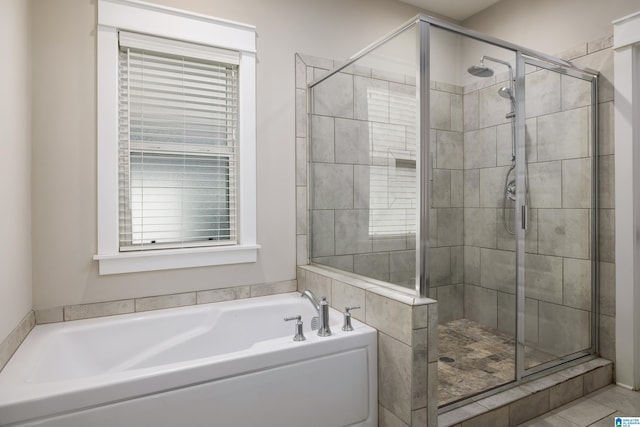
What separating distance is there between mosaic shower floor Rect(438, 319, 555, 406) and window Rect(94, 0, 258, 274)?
1388mm

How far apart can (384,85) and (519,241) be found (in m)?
1.20

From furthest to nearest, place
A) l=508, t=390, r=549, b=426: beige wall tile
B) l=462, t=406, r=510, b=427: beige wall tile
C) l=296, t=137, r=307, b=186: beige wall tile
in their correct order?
l=296, t=137, r=307, b=186: beige wall tile < l=508, t=390, r=549, b=426: beige wall tile < l=462, t=406, r=510, b=427: beige wall tile

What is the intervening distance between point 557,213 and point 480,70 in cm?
100

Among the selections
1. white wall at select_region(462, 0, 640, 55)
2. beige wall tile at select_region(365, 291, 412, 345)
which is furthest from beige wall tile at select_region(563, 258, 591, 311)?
white wall at select_region(462, 0, 640, 55)

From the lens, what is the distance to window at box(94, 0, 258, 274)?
7.01 ft

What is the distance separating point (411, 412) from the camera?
1.64m

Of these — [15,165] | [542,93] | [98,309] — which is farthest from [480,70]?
[98,309]

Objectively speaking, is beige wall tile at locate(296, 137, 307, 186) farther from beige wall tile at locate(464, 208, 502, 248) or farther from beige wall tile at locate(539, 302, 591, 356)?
beige wall tile at locate(539, 302, 591, 356)

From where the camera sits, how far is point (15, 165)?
1739 millimetres

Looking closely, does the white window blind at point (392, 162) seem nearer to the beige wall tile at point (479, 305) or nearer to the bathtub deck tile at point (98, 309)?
the beige wall tile at point (479, 305)

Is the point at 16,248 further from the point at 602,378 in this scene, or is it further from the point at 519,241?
the point at 602,378

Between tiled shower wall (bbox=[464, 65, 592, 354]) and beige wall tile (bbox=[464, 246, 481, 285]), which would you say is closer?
tiled shower wall (bbox=[464, 65, 592, 354])

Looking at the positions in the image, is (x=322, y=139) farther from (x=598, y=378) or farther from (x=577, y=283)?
(x=598, y=378)

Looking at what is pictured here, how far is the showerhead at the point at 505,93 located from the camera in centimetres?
217
